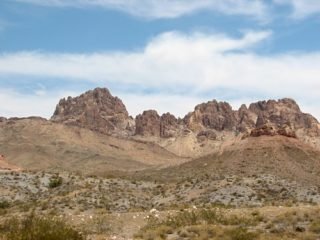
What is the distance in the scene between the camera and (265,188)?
4566cm

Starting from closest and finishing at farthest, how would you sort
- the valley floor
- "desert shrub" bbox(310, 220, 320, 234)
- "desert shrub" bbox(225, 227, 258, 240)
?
"desert shrub" bbox(225, 227, 258, 240)
"desert shrub" bbox(310, 220, 320, 234)
the valley floor

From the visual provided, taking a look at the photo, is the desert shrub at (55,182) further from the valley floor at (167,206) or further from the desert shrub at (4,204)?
the desert shrub at (4,204)

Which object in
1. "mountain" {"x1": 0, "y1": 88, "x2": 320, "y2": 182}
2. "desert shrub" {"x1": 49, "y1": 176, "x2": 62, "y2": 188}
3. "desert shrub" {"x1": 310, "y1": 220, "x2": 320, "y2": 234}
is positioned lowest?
"desert shrub" {"x1": 310, "y1": 220, "x2": 320, "y2": 234}

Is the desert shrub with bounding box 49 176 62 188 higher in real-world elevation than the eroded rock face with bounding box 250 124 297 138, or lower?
lower

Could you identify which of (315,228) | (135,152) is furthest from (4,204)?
(135,152)

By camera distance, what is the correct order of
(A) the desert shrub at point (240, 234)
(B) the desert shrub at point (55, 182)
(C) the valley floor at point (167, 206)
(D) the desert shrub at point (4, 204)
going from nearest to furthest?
(A) the desert shrub at point (240, 234) < (C) the valley floor at point (167, 206) < (D) the desert shrub at point (4, 204) < (B) the desert shrub at point (55, 182)

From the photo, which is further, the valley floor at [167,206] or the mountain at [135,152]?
the mountain at [135,152]

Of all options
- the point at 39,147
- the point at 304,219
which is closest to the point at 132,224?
the point at 304,219

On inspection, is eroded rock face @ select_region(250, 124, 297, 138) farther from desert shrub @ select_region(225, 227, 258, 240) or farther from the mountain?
desert shrub @ select_region(225, 227, 258, 240)

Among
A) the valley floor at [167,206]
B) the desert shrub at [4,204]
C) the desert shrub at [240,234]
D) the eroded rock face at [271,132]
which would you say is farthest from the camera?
the eroded rock face at [271,132]

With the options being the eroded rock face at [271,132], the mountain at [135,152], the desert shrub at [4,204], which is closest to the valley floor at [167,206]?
the desert shrub at [4,204]

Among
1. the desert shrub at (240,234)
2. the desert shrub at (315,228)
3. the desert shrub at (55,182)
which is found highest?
the desert shrub at (55,182)

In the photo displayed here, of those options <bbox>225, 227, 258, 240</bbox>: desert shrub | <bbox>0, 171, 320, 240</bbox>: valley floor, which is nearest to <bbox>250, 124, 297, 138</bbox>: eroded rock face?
<bbox>0, 171, 320, 240</bbox>: valley floor

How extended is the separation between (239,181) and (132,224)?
24193mm
